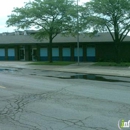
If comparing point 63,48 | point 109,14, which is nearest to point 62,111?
point 109,14

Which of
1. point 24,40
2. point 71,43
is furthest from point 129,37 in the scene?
point 24,40

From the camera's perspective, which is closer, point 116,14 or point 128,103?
point 128,103

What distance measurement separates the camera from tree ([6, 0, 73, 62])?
26.9 meters

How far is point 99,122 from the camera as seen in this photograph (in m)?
5.49

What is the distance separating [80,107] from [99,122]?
5.14 feet

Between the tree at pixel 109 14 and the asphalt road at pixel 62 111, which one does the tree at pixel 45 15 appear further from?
the asphalt road at pixel 62 111

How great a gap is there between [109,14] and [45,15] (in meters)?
8.19

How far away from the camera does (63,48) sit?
36.0 meters

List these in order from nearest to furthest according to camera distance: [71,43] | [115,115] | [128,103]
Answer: [115,115] < [128,103] < [71,43]

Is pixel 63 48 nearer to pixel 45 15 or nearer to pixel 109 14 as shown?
pixel 45 15

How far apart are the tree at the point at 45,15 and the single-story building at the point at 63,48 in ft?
21.1

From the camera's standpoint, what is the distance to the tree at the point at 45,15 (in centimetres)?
2688

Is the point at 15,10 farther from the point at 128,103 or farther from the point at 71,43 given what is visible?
the point at 128,103

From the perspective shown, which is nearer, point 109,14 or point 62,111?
point 62,111
